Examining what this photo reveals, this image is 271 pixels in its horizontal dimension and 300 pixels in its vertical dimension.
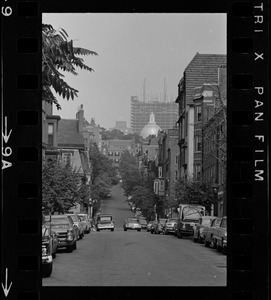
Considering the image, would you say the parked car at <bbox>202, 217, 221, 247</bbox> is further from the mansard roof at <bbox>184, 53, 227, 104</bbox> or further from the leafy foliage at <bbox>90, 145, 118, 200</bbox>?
the mansard roof at <bbox>184, 53, 227, 104</bbox>

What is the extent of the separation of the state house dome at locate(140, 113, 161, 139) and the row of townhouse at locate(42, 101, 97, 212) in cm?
25

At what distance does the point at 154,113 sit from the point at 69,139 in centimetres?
47

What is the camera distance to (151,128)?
3.23 meters

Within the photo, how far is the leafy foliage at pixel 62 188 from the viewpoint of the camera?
4797 mm

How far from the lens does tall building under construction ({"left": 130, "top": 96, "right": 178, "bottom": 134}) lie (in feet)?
10.3

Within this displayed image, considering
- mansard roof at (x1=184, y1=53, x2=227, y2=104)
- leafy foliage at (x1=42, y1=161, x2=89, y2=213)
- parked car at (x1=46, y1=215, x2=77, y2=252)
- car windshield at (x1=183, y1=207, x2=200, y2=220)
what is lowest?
car windshield at (x1=183, y1=207, x2=200, y2=220)

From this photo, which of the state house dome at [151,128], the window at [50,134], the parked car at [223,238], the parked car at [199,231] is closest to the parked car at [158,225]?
the parked car at [199,231]

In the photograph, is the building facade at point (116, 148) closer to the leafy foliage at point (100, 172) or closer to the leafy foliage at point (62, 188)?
the leafy foliage at point (100, 172)

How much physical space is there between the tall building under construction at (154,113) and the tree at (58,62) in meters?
0.29

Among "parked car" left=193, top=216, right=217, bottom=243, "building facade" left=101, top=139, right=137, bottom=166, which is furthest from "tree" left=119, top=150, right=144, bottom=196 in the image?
"parked car" left=193, top=216, right=217, bottom=243
